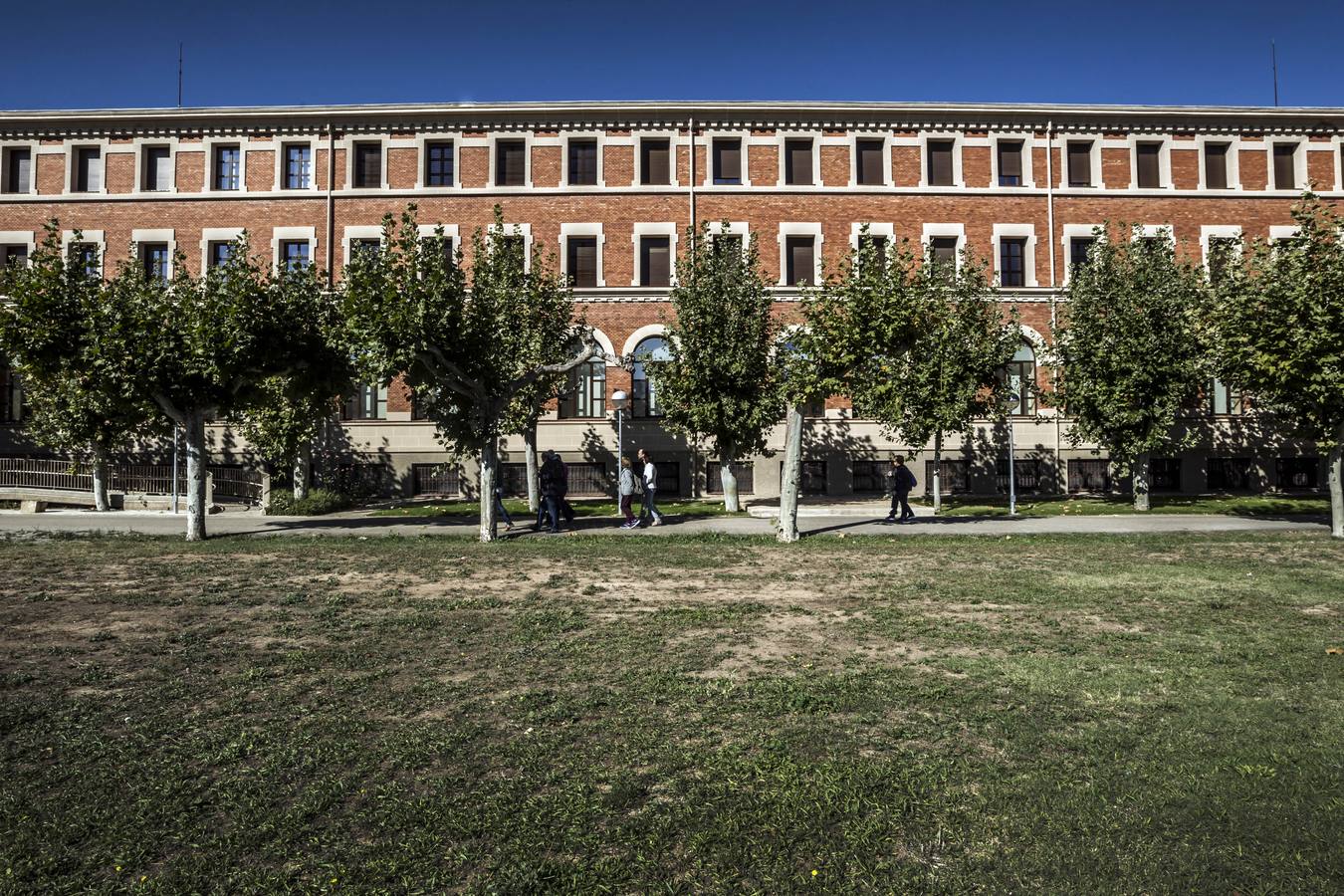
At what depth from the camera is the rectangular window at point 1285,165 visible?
30.7 m

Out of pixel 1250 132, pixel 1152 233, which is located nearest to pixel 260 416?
pixel 1152 233

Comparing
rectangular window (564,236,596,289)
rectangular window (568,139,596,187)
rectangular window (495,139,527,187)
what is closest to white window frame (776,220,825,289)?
rectangular window (564,236,596,289)

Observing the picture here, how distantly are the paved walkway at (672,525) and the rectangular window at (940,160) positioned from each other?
1499cm

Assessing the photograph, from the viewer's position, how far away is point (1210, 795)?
434 cm

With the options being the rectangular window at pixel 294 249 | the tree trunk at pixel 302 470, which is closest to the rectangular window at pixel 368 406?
the tree trunk at pixel 302 470

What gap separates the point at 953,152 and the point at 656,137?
1126 cm

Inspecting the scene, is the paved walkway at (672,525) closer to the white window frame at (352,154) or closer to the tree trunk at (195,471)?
the tree trunk at (195,471)

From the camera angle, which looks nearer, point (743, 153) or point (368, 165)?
point (743, 153)

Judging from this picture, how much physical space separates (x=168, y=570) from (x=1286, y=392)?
2141cm

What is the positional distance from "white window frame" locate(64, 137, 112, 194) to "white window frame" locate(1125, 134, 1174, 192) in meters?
38.5

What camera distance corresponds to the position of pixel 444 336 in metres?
15.9

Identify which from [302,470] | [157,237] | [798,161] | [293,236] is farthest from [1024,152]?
[157,237]

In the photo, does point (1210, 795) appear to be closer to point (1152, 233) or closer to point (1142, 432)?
point (1142, 432)

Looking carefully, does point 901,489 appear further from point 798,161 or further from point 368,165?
point 368,165
